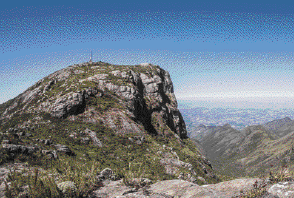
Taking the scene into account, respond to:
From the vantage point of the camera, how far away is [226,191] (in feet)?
24.2

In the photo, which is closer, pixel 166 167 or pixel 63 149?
pixel 63 149

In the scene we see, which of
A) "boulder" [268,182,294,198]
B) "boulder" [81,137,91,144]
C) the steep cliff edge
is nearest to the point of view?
"boulder" [268,182,294,198]

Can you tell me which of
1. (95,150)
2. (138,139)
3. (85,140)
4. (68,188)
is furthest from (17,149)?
(138,139)

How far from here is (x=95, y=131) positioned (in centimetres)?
2775

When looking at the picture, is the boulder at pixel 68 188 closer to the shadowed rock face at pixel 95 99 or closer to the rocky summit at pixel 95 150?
the rocky summit at pixel 95 150

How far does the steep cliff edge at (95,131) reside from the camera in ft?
59.8

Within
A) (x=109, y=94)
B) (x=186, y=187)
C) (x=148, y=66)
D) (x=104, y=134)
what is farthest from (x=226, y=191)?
(x=148, y=66)

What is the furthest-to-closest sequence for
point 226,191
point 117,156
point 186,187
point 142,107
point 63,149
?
point 142,107
point 117,156
point 63,149
point 186,187
point 226,191

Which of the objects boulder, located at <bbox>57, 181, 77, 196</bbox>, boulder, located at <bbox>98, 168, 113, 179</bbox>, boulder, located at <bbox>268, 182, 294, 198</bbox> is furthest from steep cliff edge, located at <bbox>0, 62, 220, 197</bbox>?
boulder, located at <bbox>268, 182, 294, 198</bbox>

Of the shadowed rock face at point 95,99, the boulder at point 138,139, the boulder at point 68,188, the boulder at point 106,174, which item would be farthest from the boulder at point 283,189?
the shadowed rock face at point 95,99

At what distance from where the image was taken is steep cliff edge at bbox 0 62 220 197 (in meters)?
18.2

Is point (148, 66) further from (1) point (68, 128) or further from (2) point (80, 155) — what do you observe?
(2) point (80, 155)

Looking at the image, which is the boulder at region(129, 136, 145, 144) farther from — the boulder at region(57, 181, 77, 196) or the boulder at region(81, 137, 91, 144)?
the boulder at region(57, 181, 77, 196)

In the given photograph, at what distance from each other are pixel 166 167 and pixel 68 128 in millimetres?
16944
